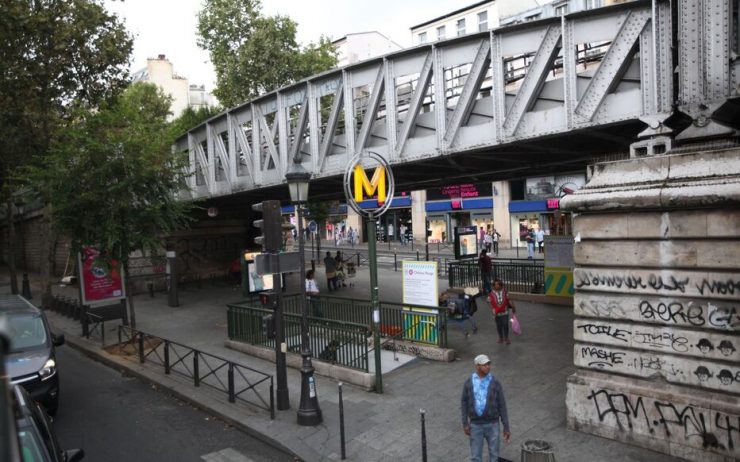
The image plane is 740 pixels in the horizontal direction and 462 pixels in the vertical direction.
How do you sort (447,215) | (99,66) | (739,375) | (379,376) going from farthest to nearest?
(447,215)
(99,66)
(379,376)
(739,375)

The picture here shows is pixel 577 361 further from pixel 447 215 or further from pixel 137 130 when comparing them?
pixel 447 215

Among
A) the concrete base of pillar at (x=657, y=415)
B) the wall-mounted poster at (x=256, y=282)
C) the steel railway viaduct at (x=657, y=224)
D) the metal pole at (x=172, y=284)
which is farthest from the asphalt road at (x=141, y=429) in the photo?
the metal pole at (x=172, y=284)

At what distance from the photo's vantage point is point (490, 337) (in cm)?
1370

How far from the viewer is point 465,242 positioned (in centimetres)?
2269

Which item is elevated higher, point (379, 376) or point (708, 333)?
point (708, 333)

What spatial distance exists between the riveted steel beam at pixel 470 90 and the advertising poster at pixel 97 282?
1113cm

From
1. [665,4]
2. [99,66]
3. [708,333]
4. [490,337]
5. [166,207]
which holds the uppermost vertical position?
[99,66]

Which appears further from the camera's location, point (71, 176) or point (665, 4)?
point (71, 176)

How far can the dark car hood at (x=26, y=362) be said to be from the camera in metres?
9.05

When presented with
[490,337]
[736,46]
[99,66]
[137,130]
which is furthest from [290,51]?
[736,46]

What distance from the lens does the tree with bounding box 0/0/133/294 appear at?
20.8 m

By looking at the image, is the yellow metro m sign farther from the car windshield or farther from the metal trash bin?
the car windshield

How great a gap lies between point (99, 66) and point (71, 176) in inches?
428

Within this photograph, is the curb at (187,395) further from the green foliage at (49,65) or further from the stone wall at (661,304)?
the green foliage at (49,65)
